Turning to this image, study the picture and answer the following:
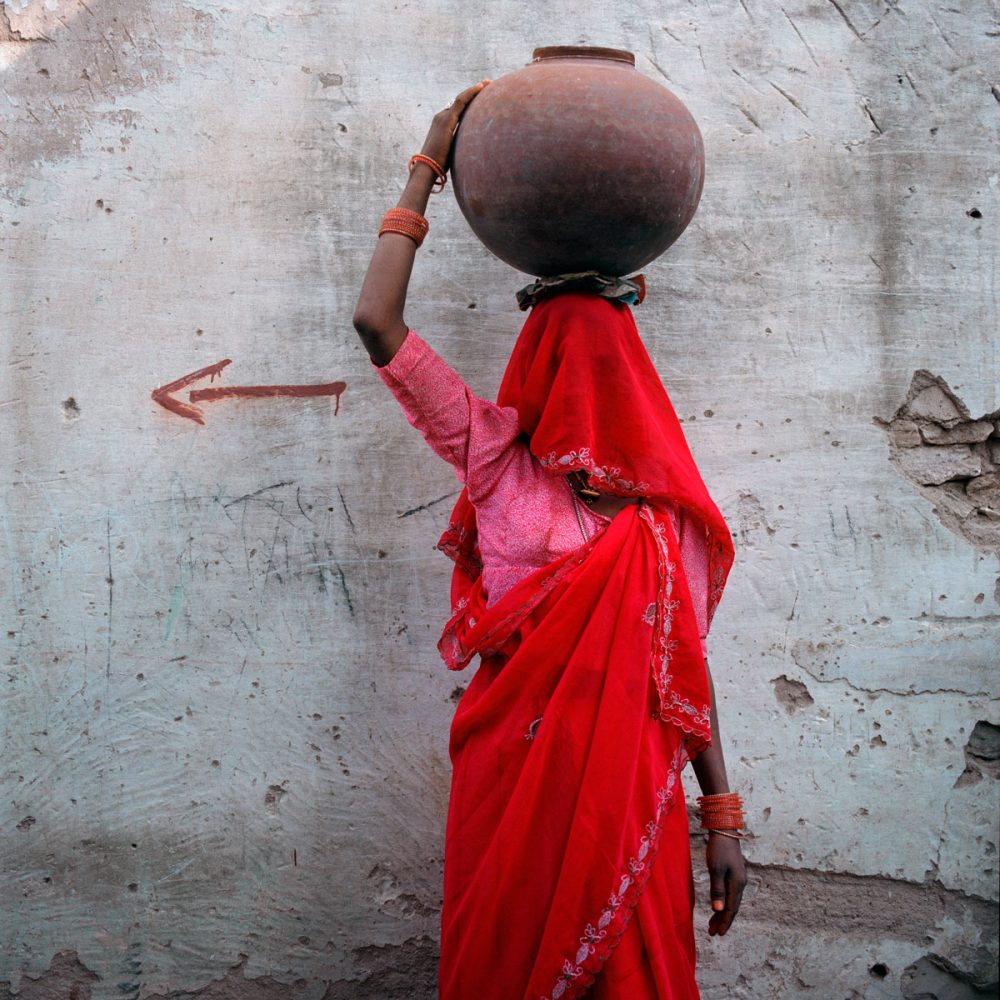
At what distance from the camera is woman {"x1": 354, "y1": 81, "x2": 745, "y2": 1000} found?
1835 mm

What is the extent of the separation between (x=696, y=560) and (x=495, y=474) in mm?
457

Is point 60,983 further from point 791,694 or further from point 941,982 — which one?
point 941,982

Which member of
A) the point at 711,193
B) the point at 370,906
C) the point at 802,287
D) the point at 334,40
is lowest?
the point at 370,906

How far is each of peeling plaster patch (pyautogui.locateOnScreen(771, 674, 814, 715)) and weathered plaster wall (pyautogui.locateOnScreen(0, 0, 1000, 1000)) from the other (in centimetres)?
1

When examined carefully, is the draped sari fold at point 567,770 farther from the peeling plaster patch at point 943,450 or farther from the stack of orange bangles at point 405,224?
the peeling plaster patch at point 943,450

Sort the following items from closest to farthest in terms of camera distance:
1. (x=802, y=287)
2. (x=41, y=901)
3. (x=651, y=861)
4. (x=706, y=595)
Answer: (x=651, y=861) → (x=706, y=595) → (x=41, y=901) → (x=802, y=287)

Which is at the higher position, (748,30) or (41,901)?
(748,30)

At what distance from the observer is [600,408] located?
6.48 ft

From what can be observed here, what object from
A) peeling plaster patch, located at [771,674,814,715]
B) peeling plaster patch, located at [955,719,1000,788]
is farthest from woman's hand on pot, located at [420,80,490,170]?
peeling plaster patch, located at [955,719,1000,788]

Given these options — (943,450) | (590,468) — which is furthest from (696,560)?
(943,450)

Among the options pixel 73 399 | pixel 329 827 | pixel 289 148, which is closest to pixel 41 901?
pixel 329 827

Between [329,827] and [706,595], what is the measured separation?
122 cm

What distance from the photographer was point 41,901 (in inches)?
102

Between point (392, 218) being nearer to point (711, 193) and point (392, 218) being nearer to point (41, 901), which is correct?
point (711, 193)
